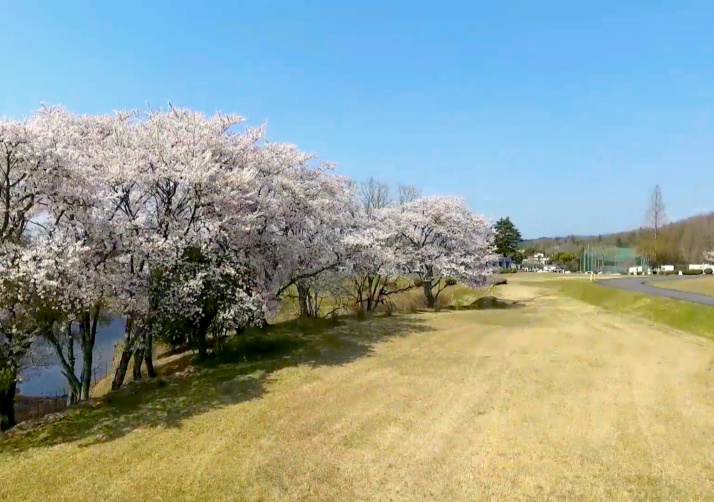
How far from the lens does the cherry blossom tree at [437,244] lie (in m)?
36.0

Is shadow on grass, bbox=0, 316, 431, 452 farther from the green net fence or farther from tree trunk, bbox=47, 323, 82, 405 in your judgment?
the green net fence

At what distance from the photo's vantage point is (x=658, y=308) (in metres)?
27.9

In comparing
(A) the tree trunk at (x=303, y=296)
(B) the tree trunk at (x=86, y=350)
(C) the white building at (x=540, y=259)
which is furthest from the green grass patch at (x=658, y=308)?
(C) the white building at (x=540, y=259)

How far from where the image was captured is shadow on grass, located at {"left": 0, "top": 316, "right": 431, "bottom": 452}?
11234 mm

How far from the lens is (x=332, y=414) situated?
12.1 m

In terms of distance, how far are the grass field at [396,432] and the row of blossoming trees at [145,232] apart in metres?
2.33

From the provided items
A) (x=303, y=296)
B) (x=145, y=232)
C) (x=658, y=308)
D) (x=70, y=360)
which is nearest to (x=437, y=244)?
(x=303, y=296)

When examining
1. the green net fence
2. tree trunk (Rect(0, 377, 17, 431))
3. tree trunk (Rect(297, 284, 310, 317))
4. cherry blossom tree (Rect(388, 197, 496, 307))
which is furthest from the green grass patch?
the green net fence

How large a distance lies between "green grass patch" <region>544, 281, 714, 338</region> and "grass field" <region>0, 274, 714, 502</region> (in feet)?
17.2

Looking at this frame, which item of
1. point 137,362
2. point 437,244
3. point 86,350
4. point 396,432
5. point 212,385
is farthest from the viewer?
point 437,244

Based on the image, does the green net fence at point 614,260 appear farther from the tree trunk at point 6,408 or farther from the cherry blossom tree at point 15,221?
the tree trunk at point 6,408

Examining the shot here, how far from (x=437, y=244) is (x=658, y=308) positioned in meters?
15.7

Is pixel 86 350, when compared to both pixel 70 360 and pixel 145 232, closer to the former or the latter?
pixel 70 360

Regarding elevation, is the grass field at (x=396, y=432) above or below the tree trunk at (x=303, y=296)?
below
